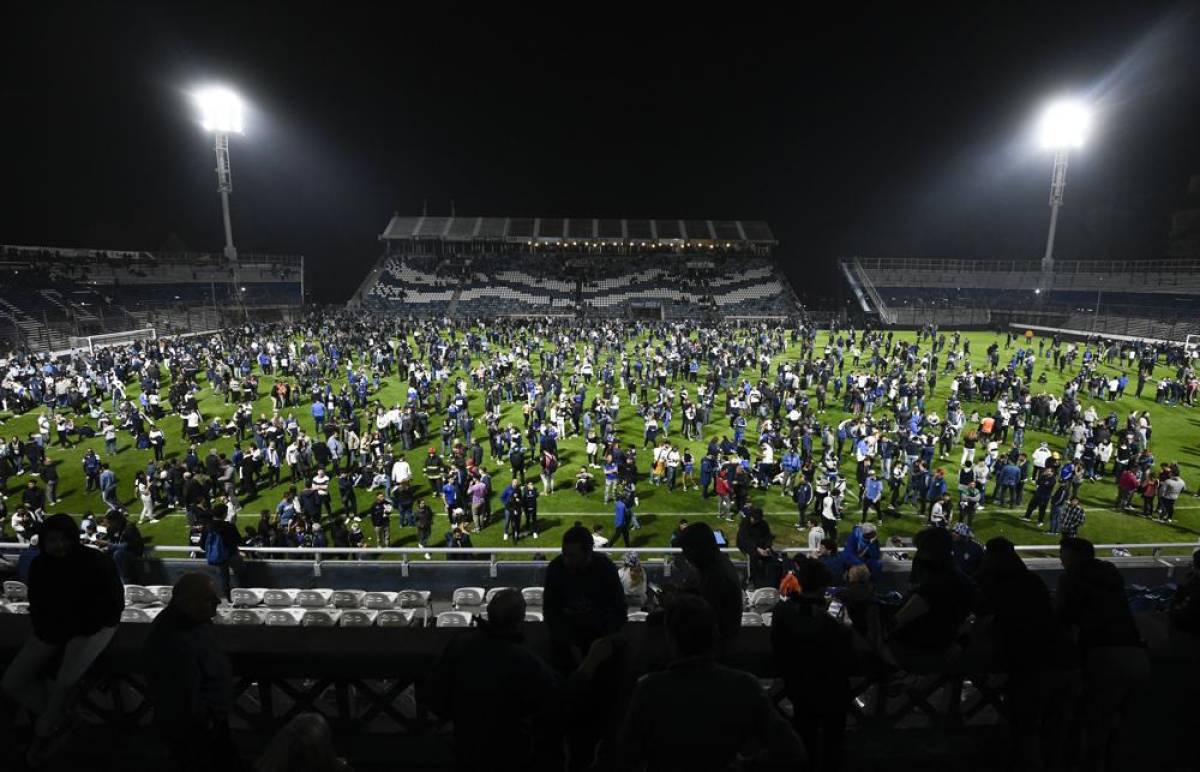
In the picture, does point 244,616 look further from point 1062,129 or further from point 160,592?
point 1062,129

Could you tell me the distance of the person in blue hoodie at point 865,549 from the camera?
8.92 metres

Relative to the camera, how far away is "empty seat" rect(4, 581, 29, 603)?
331 inches

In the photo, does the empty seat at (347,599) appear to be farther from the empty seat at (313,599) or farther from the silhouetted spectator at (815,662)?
the silhouetted spectator at (815,662)

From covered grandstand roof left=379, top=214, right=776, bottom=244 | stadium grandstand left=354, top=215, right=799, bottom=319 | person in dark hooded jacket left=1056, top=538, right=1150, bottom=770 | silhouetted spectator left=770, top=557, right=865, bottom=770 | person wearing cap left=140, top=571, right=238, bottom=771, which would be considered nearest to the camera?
person wearing cap left=140, top=571, right=238, bottom=771

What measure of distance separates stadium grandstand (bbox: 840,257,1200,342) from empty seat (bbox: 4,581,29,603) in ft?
184

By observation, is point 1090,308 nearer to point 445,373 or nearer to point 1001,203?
point 1001,203

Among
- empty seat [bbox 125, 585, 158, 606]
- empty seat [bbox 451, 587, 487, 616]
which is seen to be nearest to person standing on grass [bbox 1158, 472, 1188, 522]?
empty seat [bbox 451, 587, 487, 616]

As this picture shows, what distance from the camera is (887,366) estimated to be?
2962cm

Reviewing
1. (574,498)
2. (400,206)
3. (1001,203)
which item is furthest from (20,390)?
(1001,203)

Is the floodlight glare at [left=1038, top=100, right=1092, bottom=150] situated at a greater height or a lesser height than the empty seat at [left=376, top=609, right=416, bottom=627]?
greater

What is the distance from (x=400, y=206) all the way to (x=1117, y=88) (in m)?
76.8

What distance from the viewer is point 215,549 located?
30.0 ft

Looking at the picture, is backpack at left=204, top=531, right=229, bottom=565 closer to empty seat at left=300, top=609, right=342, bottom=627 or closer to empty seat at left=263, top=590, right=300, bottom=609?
empty seat at left=263, top=590, right=300, bottom=609

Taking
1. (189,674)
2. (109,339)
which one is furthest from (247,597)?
(109,339)
